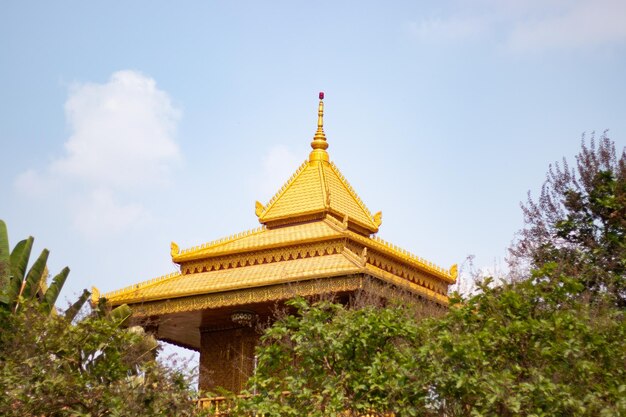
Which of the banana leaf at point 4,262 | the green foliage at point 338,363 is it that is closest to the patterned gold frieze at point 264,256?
the banana leaf at point 4,262

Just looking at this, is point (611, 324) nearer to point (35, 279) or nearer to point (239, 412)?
point (239, 412)

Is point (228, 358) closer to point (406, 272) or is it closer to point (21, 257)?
point (406, 272)

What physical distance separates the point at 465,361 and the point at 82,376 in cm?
536

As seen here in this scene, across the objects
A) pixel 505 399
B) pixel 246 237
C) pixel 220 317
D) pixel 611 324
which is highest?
pixel 246 237

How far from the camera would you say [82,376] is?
13.7 metres

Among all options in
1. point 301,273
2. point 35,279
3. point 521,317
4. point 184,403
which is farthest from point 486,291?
point 35,279

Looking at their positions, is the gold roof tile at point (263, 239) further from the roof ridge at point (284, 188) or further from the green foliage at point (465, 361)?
the green foliage at point (465, 361)

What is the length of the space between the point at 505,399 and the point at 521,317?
4.74ft

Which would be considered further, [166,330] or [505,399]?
[166,330]

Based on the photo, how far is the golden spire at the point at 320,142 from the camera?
22953 mm

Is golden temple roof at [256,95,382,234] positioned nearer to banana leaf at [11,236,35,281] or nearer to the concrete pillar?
the concrete pillar

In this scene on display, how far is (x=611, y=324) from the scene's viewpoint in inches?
459

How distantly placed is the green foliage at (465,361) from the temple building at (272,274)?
213 inches

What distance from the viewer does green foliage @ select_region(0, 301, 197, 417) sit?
13.3 meters
